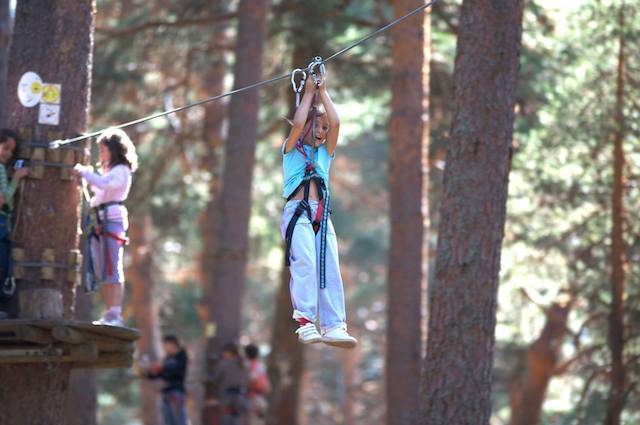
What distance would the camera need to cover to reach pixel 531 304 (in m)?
23.2

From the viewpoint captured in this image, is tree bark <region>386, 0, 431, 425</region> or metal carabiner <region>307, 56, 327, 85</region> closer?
metal carabiner <region>307, 56, 327, 85</region>

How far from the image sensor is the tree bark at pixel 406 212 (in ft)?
55.0

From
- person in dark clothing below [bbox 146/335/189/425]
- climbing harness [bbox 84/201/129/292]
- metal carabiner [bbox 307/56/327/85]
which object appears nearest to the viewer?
metal carabiner [bbox 307/56/327/85]

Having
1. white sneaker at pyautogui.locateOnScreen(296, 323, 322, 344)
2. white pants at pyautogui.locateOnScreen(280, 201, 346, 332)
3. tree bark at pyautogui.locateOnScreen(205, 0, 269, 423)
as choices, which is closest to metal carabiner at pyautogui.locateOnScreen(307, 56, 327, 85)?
white pants at pyautogui.locateOnScreen(280, 201, 346, 332)

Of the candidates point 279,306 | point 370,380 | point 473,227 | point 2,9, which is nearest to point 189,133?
point 279,306

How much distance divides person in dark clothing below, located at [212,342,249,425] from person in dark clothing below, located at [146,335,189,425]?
1.87 m

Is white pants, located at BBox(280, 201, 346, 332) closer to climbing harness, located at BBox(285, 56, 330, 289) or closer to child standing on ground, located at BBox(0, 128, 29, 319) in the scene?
climbing harness, located at BBox(285, 56, 330, 289)

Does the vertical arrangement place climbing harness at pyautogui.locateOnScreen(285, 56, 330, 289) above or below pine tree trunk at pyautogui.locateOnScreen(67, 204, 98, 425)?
above

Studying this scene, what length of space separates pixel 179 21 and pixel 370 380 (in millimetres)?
25183

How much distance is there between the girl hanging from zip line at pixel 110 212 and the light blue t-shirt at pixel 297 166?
91.8 inches

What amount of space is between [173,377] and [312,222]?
293 inches

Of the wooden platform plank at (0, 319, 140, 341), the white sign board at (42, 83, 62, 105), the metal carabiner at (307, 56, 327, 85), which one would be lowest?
the wooden platform plank at (0, 319, 140, 341)

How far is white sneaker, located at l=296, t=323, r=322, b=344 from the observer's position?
8.50 meters

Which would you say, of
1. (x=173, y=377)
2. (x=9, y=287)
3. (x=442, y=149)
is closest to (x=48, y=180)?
(x=9, y=287)
